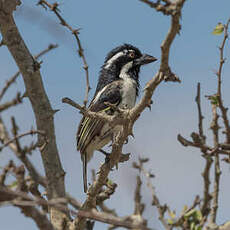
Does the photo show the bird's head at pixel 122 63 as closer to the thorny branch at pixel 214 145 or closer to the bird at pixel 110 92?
the bird at pixel 110 92

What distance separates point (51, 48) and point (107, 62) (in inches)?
151

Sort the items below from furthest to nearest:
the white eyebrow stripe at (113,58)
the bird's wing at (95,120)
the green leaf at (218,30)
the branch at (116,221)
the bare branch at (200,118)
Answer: the white eyebrow stripe at (113,58)
the bird's wing at (95,120)
the green leaf at (218,30)
the bare branch at (200,118)
the branch at (116,221)

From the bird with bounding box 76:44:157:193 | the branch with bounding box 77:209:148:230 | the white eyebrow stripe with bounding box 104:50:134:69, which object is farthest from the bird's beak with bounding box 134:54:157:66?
the branch with bounding box 77:209:148:230

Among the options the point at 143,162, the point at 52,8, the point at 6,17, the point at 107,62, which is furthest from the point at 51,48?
the point at 107,62

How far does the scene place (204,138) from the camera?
178 inches

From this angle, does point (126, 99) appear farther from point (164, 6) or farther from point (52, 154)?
point (164, 6)

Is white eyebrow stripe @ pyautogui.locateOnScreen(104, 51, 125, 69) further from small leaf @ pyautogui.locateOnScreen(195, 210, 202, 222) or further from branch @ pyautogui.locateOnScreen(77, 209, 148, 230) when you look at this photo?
branch @ pyautogui.locateOnScreen(77, 209, 148, 230)

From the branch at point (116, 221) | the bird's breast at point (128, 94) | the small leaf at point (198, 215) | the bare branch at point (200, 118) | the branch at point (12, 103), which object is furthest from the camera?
the bird's breast at point (128, 94)

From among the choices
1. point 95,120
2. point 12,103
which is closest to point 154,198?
point 12,103

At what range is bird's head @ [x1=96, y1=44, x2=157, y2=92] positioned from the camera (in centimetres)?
847

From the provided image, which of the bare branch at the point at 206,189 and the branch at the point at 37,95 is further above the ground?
the branch at the point at 37,95

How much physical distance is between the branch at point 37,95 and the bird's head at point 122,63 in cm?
282

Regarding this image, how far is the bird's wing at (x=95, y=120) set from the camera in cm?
732

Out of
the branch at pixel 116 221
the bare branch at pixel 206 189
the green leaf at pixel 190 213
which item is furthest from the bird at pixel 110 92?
the branch at pixel 116 221
